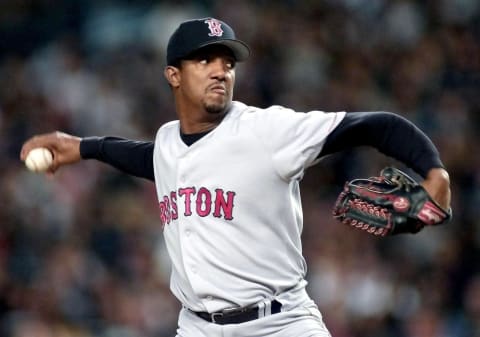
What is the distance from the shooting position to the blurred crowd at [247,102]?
7730mm

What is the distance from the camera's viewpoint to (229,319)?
13.8ft

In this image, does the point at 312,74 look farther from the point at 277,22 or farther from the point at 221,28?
the point at 221,28

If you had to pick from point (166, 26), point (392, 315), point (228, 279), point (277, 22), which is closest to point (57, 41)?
point (166, 26)

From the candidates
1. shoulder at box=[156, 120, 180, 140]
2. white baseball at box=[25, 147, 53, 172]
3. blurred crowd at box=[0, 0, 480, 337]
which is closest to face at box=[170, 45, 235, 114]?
shoulder at box=[156, 120, 180, 140]

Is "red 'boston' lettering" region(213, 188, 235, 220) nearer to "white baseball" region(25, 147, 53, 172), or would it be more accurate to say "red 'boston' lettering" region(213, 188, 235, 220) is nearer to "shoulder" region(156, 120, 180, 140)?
"shoulder" region(156, 120, 180, 140)

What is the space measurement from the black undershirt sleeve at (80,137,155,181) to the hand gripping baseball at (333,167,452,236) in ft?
3.82

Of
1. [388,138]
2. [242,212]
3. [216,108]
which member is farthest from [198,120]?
[388,138]

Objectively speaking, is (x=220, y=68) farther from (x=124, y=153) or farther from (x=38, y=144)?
(x=38, y=144)

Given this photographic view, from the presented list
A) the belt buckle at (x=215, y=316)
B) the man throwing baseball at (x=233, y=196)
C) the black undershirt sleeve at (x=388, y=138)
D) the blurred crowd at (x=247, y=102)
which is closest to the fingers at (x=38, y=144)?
the man throwing baseball at (x=233, y=196)

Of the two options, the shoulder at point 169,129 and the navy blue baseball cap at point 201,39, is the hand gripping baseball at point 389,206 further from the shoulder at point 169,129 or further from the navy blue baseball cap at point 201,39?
→ the shoulder at point 169,129

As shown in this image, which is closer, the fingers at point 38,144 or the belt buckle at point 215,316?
the belt buckle at point 215,316

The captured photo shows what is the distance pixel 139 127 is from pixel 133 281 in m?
1.50

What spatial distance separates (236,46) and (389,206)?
1091 mm

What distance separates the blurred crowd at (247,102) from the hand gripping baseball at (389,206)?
4013 millimetres
